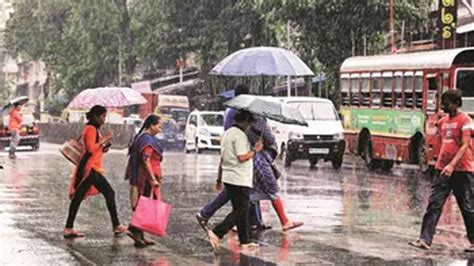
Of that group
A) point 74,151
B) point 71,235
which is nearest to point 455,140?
point 74,151

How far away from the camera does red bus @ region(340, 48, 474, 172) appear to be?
2381 centimetres

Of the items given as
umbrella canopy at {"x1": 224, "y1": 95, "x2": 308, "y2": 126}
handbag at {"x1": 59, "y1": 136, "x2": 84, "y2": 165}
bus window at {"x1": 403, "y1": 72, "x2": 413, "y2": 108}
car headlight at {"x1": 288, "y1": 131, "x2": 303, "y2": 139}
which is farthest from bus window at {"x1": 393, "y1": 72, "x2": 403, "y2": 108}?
handbag at {"x1": 59, "y1": 136, "x2": 84, "y2": 165}

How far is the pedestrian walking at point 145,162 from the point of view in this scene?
1262cm

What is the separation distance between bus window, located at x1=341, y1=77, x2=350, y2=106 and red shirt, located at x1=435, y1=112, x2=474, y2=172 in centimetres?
1799

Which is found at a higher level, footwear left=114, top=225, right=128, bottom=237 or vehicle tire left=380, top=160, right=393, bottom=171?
footwear left=114, top=225, right=128, bottom=237

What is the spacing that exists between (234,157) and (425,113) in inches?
542

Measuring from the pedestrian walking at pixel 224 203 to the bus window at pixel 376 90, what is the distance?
14.2 meters

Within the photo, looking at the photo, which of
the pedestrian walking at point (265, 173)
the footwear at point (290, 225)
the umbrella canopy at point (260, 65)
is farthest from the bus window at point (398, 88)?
the pedestrian walking at point (265, 173)

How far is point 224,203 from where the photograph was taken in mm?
12961

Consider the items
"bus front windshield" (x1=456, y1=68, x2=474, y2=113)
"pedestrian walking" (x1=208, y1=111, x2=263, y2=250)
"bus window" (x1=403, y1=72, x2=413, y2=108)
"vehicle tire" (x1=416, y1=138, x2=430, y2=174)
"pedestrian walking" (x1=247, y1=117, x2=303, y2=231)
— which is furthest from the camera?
"bus window" (x1=403, y1=72, x2=413, y2=108)

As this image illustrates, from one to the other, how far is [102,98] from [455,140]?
13.2m

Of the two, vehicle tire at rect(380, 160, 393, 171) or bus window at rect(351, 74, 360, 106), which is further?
bus window at rect(351, 74, 360, 106)

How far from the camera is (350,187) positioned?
21.4 meters

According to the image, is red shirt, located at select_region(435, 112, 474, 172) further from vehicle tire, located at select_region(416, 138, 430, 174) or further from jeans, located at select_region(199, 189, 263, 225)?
vehicle tire, located at select_region(416, 138, 430, 174)
